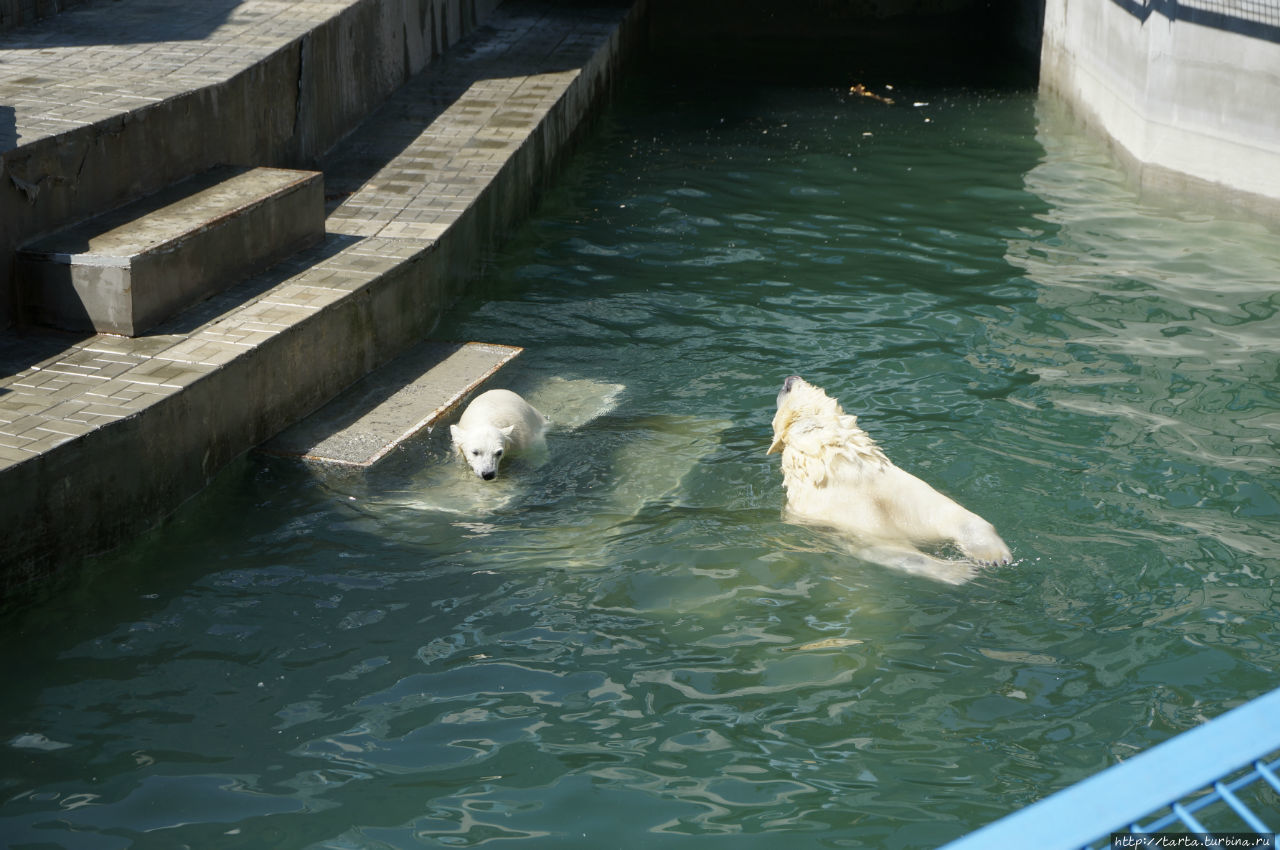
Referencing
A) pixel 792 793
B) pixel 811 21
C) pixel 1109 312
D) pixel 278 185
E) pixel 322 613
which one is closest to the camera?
pixel 792 793

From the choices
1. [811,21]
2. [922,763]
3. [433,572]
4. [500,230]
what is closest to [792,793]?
[922,763]

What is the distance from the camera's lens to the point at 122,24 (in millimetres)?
10586

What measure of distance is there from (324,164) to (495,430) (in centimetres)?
511

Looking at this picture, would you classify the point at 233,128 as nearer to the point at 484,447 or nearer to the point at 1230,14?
the point at 484,447

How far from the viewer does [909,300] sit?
995 cm

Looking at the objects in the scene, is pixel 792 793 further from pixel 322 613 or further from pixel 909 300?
pixel 909 300

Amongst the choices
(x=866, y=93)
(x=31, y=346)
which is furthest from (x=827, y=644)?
(x=866, y=93)

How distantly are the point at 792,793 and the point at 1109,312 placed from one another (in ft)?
20.6

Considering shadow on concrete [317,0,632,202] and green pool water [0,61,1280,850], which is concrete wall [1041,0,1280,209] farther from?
Result: shadow on concrete [317,0,632,202]

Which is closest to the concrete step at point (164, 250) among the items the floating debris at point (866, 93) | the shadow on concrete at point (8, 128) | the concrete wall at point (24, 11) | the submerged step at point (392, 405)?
the shadow on concrete at point (8, 128)

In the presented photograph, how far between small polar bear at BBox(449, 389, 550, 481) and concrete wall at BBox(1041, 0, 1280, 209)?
787 cm

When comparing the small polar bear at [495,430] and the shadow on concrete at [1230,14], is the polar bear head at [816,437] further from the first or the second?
the shadow on concrete at [1230,14]

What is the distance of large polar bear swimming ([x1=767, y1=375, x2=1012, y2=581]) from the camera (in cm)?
563

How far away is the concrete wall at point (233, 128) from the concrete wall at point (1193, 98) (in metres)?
7.81
